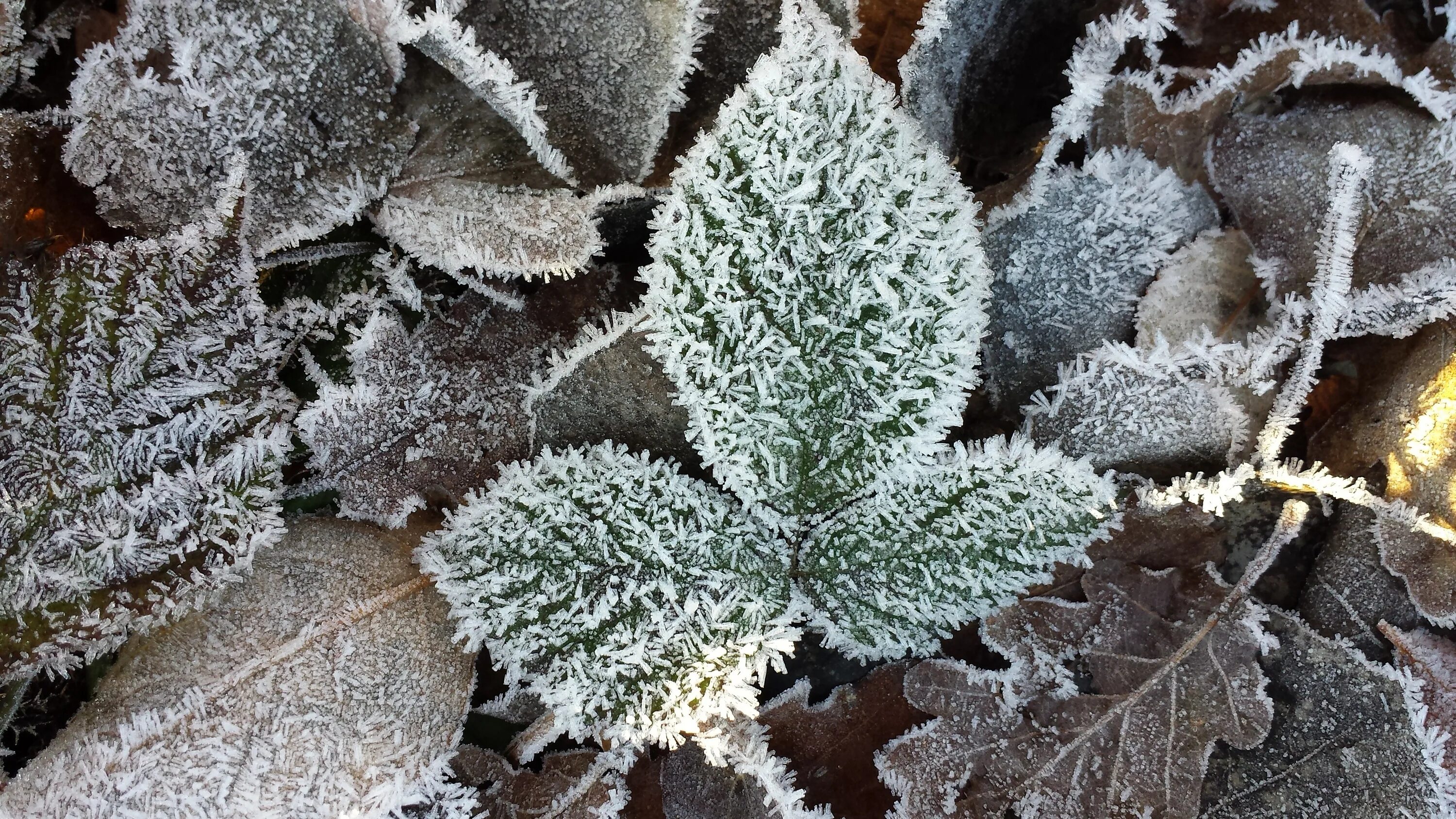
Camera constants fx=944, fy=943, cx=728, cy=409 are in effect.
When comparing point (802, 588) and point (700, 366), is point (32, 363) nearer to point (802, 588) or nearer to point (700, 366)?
point (700, 366)

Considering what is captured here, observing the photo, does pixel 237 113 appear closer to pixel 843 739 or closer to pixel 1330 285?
pixel 843 739

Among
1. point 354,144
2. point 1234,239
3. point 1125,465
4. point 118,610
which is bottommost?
point 118,610

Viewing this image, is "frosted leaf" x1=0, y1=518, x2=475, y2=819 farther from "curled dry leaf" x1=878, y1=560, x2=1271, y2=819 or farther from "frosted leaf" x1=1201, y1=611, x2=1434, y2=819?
"frosted leaf" x1=1201, y1=611, x2=1434, y2=819

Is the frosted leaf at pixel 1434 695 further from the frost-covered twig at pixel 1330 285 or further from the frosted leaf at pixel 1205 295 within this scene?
the frosted leaf at pixel 1205 295

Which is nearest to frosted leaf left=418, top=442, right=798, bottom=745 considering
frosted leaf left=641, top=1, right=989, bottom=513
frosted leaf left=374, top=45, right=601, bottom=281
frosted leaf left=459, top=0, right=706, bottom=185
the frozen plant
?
the frozen plant

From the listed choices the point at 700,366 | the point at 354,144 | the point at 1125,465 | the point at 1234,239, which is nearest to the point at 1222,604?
the point at 1125,465
